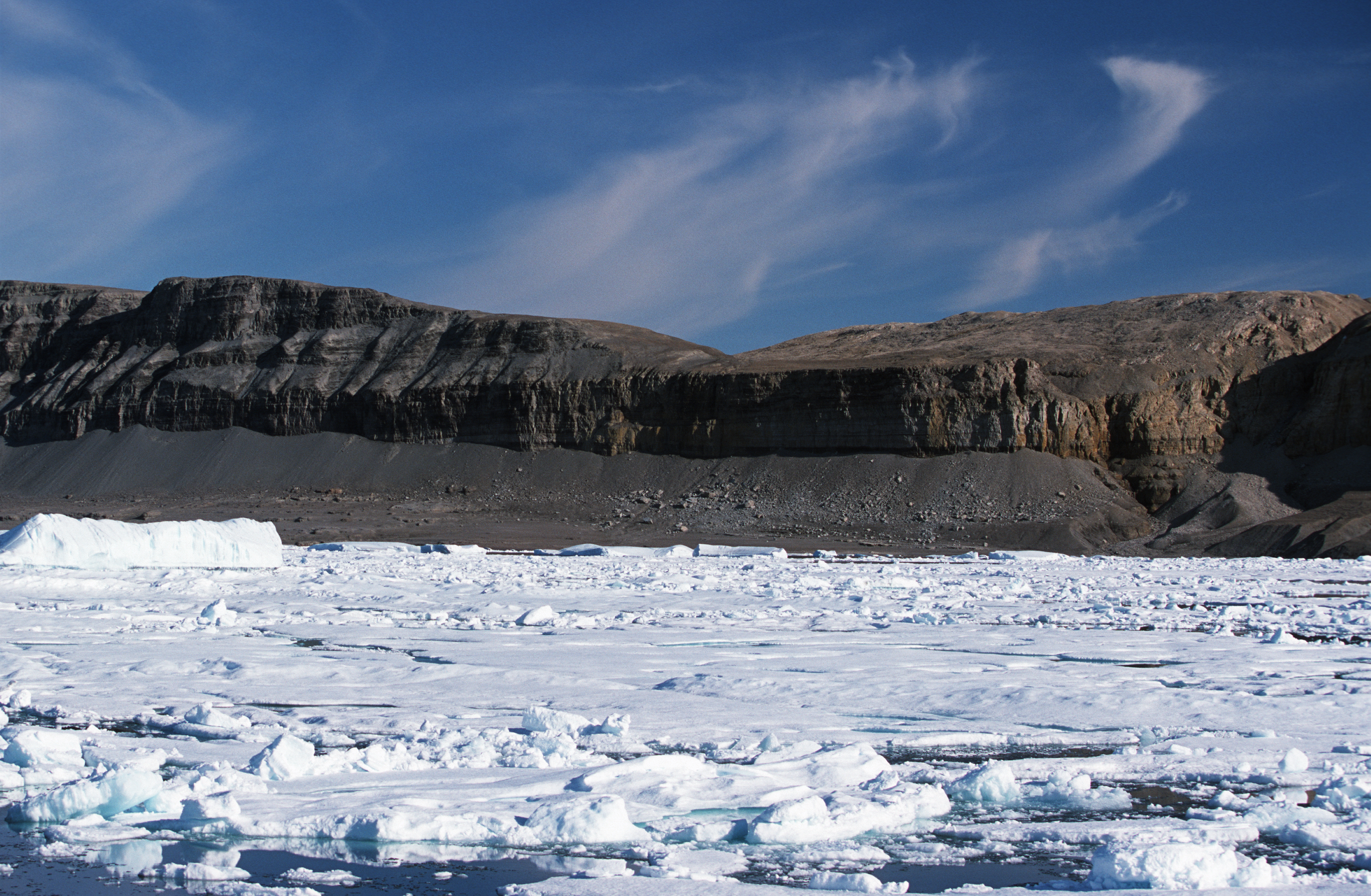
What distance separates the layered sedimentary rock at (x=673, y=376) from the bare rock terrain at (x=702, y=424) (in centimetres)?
15

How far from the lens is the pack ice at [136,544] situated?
75.2 feet

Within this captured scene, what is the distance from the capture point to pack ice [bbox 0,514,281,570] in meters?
22.9

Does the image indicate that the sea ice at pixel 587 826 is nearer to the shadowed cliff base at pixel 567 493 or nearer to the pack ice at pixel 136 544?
the pack ice at pixel 136 544

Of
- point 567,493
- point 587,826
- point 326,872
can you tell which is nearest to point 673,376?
point 567,493

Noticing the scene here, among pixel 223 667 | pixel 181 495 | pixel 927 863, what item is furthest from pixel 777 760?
pixel 181 495

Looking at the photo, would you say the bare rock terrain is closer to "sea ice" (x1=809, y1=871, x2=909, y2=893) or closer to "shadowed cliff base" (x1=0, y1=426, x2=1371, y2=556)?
"shadowed cliff base" (x1=0, y1=426, x2=1371, y2=556)

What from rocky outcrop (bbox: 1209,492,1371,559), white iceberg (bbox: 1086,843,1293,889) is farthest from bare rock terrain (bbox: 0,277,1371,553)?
white iceberg (bbox: 1086,843,1293,889)

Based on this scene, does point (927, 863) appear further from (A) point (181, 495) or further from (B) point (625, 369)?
(A) point (181, 495)

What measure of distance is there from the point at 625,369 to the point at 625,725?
5741 centimetres

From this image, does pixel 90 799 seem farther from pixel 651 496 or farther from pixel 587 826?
pixel 651 496

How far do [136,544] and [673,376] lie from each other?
129 feet

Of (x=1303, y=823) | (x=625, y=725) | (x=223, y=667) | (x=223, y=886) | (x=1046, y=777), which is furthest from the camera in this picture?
(x=223, y=667)

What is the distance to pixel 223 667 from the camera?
32.9 ft

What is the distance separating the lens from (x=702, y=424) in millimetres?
59625
